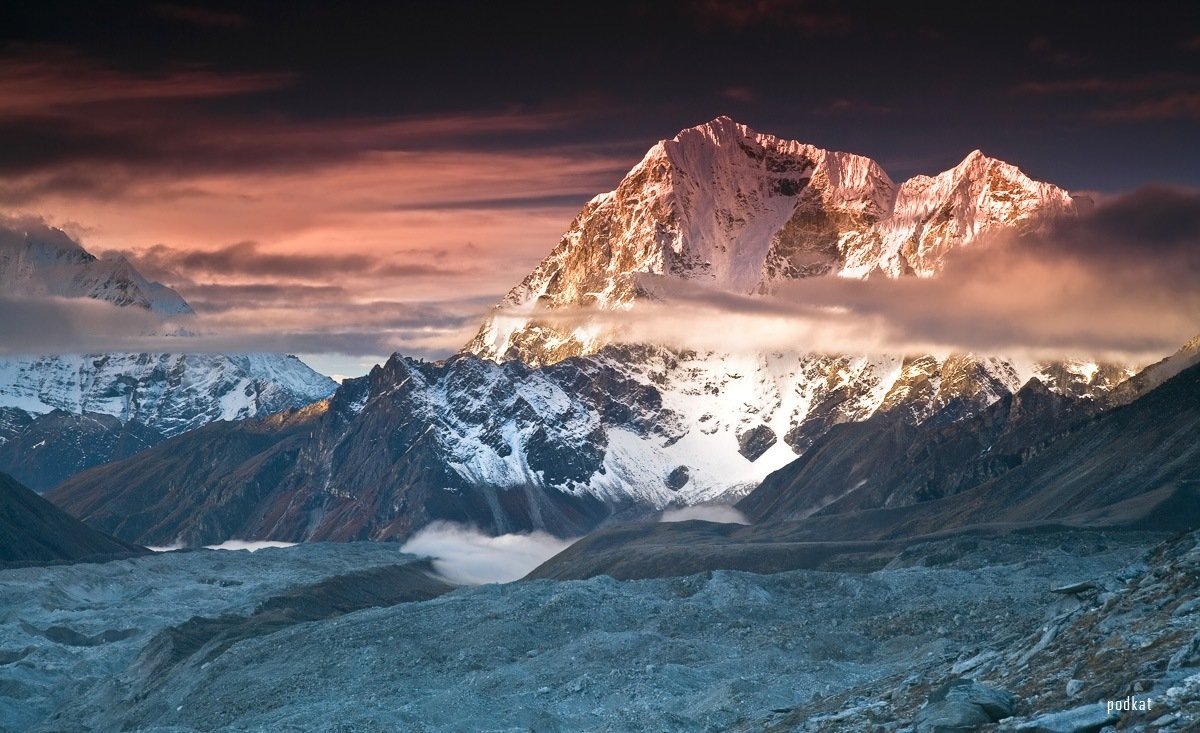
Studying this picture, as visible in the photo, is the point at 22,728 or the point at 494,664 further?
the point at 22,728

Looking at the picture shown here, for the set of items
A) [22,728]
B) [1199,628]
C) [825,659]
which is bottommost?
[22,728]

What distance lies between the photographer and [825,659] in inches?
4523

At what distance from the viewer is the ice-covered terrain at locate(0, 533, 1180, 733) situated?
3875 inches

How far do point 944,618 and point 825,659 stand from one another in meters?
13.3

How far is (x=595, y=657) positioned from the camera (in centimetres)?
11712

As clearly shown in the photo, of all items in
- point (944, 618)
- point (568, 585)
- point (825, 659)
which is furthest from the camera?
point (568, 585)

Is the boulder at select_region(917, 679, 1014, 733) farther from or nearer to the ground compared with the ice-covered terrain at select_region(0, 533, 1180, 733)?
farther from the ground

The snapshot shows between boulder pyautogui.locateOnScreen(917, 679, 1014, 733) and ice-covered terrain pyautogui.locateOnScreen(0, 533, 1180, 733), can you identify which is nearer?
boulder pyautogui.locateOnScreen(917, 679, 1014, 733)

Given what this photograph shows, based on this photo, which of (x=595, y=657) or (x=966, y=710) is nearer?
(x=966, y=710)

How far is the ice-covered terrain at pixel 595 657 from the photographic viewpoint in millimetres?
98438

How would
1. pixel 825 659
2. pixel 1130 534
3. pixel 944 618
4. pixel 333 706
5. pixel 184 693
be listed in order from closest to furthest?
pixel 333 706 → pixel 825 659 → pixel 944 618 → pixel 184 693 → pixel 1130 534

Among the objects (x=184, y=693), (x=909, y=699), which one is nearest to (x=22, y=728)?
(x=184, y=693)

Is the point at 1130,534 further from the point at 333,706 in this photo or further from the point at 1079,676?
the point at 1079,676

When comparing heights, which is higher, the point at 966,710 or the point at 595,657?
the point at 966,710
